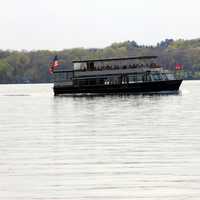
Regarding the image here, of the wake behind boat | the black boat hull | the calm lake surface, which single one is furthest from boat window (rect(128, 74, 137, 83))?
the calm lake surface

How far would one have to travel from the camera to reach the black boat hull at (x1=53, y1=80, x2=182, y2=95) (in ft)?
475

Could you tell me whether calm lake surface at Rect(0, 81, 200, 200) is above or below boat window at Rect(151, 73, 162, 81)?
above

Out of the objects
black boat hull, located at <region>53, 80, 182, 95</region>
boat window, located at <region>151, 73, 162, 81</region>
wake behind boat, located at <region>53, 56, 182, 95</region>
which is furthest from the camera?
wake behind boat, located at <region>53, 56, 182, 95</region>

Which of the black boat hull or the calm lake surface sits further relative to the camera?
the black boat hull

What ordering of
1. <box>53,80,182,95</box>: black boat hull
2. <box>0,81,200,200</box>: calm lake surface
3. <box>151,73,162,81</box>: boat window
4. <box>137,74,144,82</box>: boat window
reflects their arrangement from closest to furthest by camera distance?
<box>0,81,200,200</box>: calm lake surface, <box>53,80,182,95</box>: black boat hull, <box>151,73,162,81</box>: boat window, <box>137,74,144,82</box>: boat window

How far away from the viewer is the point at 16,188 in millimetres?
29359

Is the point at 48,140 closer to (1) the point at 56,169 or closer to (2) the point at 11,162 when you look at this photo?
(2) the point at 11,162

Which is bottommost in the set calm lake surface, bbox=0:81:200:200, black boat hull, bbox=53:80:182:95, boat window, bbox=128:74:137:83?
black boat hull, bbox=53:80:182:95

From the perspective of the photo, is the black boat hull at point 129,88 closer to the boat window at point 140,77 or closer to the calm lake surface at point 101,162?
the boat window at point 140,77

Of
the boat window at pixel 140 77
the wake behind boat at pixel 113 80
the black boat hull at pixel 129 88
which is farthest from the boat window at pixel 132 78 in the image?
the black boat hull at pixel 129 88

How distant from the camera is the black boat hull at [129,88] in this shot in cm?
14488

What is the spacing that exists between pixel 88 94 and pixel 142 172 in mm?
125758

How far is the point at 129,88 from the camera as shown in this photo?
148625mm

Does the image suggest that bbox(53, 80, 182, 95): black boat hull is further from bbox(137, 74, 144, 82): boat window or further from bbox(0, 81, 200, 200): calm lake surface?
bbox(0, 81, 200, 200): calm lake surface
